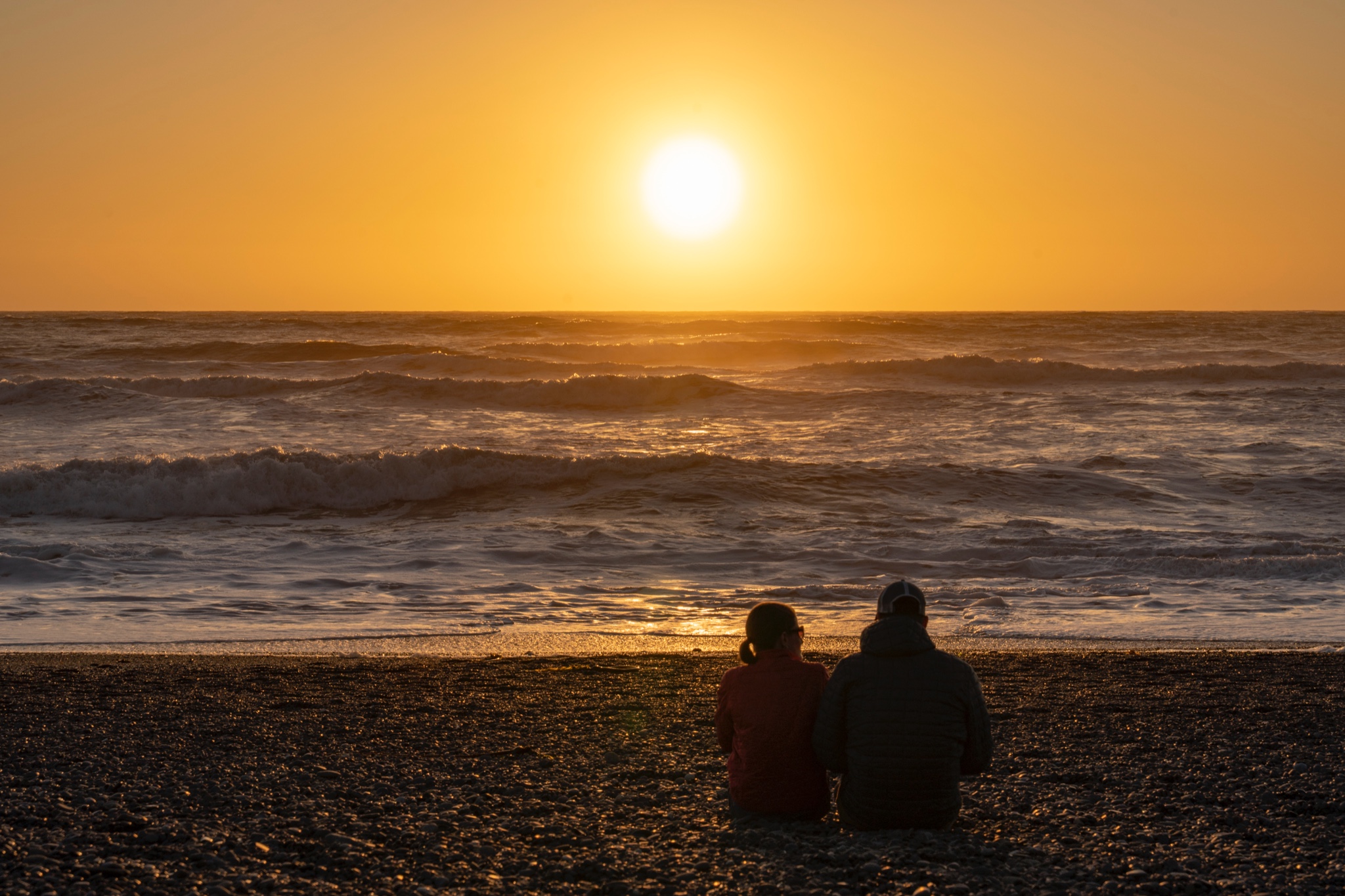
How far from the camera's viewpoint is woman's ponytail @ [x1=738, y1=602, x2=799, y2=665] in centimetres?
412

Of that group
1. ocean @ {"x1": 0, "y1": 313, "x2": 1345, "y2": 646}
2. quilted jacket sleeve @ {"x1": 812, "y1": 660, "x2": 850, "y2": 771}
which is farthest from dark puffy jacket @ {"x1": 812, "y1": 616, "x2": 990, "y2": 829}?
ocean @ {"x1": 0, "y1": 313, "x2": 1345, "y2": 646}

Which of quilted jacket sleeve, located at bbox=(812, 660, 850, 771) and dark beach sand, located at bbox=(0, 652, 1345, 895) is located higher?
quilted jacket sleeve, located at bbox=(812, 660, 850, 771)

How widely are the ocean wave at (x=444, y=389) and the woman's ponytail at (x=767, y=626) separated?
24498mm

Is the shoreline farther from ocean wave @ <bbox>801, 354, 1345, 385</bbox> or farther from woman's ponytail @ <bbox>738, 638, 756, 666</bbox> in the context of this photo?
ocean wave @ <bbox>801, 354, 1345, 385</bbox>

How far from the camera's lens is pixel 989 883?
12.0 ft

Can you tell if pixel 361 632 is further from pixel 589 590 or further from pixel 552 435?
pixel 552 435

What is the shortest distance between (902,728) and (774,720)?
A: 50cm

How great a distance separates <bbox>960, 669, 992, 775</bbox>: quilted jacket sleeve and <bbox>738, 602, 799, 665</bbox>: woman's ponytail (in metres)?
0.69

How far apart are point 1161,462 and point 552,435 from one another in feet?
39.2

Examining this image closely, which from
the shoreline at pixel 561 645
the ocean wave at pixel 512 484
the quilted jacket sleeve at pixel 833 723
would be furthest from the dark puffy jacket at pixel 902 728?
the ocean wave at pixel 512 484

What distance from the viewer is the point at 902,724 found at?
3.94 m

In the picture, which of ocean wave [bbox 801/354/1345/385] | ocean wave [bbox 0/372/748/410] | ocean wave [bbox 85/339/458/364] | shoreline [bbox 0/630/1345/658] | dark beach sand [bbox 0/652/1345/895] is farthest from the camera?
ocean wave [bbox 85/339/458/364]

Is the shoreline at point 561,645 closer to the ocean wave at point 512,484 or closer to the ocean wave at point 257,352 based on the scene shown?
the ocean wave at point 512,484

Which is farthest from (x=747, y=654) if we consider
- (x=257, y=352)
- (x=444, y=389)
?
(x=257, y=352)
